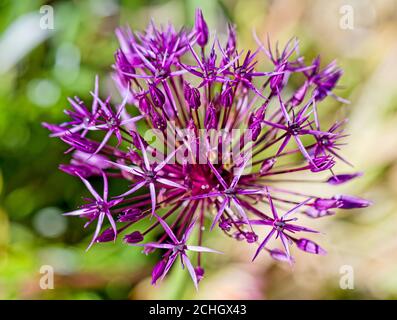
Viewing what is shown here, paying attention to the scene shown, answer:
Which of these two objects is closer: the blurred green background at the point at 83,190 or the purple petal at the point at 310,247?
the purple petal at the point at 310,247

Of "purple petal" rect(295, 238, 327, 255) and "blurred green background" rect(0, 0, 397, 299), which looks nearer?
"purple petal" rect(295, 238, 327, 255)

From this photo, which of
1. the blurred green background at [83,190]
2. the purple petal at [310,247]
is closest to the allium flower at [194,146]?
the purple petal at [310,247]

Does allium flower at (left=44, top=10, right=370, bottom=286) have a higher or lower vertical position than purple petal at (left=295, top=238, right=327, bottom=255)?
higher

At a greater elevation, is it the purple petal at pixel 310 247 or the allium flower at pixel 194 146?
the allium flower at pixel 194 146

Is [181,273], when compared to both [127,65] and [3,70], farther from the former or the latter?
[3,70]

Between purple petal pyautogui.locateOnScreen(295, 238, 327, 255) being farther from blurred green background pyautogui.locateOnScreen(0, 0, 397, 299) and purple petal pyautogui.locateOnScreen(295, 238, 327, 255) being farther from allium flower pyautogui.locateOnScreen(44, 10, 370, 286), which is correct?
blurred green background pyautogui.locateOnScreen(0, 0, 397, 299)

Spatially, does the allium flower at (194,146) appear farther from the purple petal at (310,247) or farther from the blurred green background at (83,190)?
the blurred green background at (83,190)

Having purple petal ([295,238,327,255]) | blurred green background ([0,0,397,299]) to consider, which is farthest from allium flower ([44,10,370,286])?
blurred green background ([0,0,397,299])

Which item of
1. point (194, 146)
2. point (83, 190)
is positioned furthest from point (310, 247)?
point (83, 190)

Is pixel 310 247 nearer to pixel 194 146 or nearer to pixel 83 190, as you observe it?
pixel 194 146
